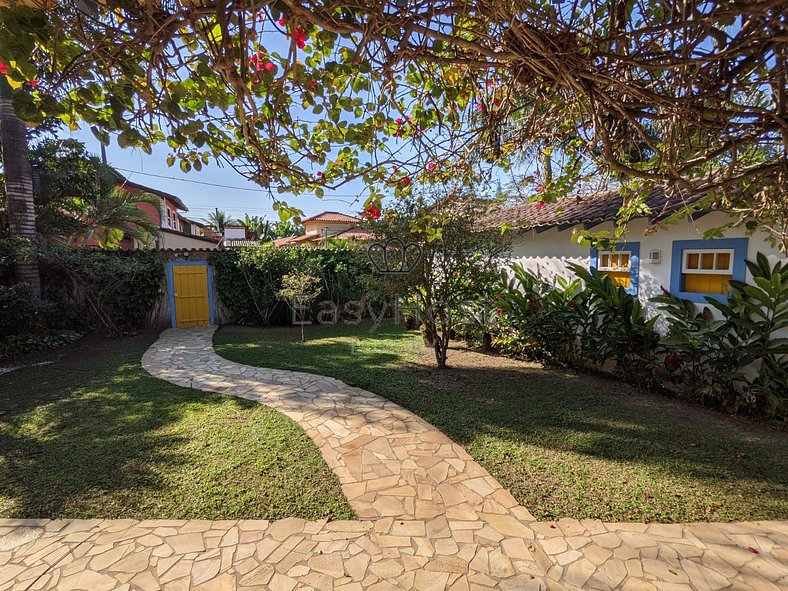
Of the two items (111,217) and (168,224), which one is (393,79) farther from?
(168,224)

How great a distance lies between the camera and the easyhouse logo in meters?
6.47

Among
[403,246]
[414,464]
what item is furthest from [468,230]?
[414,464]

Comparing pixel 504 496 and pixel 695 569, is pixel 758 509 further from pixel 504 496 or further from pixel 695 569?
pixel 504 496

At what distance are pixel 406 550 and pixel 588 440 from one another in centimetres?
269

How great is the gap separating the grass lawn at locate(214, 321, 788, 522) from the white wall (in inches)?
79.2

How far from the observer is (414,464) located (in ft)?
12.1

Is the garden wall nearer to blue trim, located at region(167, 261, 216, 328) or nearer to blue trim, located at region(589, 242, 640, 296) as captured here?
blue trim, located at region(167, 261, 216, 328)

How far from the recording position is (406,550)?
2607 mm

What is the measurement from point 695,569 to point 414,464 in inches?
86.0

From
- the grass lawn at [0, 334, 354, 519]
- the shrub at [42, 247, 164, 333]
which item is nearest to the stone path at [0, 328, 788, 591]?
the grass lawn at [0, 334, 354, 519]

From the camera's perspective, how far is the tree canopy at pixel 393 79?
195cm

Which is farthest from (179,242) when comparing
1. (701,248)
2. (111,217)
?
(701,248)

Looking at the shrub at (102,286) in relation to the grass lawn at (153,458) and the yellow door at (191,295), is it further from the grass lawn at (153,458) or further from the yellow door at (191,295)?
the grass lawn at (153,458)

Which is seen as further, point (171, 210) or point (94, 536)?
point (171, 210)
